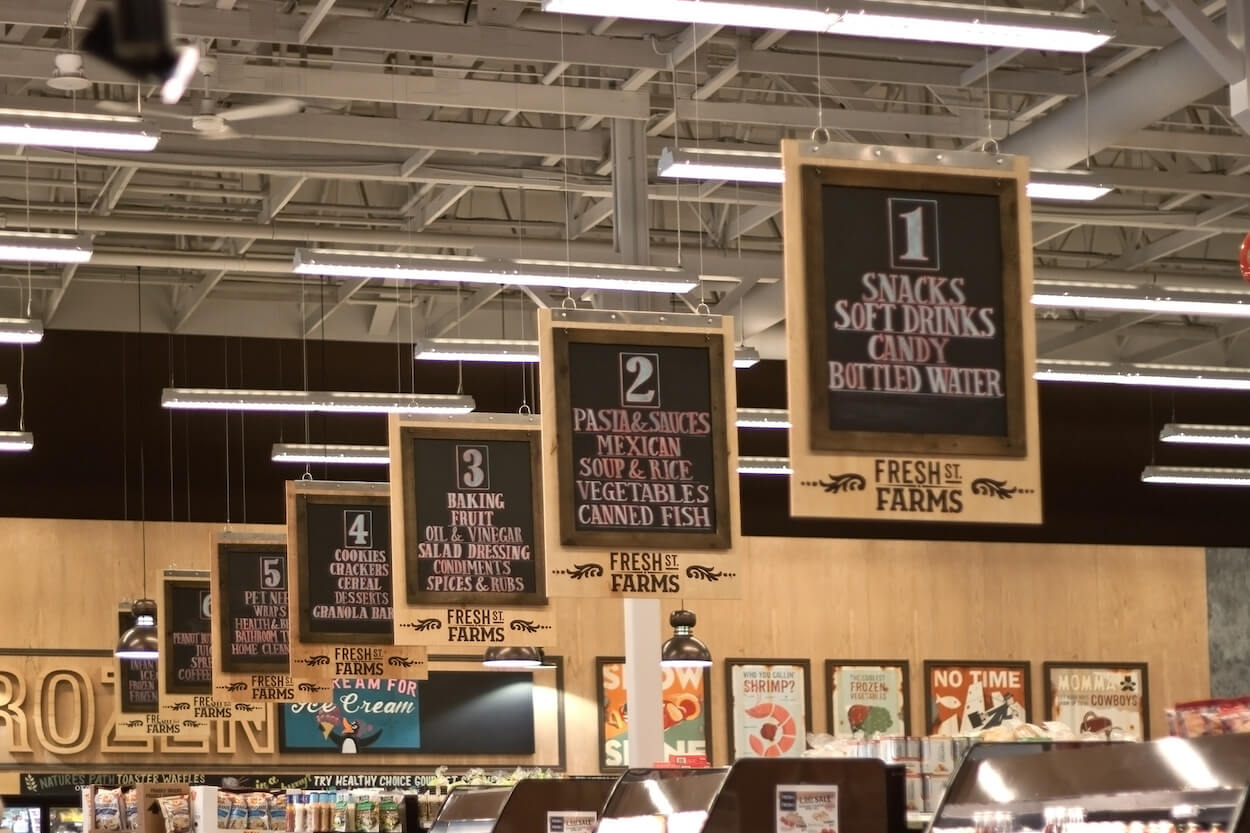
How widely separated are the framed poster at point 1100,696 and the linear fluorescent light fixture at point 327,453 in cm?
924

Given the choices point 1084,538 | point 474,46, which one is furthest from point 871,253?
point 1084,538

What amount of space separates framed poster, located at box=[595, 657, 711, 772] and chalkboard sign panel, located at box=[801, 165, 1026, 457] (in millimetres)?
14267

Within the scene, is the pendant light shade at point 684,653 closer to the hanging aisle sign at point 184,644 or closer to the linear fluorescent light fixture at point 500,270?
the hanging aisle sign at point 184,644

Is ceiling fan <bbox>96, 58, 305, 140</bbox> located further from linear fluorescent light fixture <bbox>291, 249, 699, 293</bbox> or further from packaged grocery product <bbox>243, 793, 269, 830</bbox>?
packaged grocery product <bbox>243, 793, 269, 830</bbox>

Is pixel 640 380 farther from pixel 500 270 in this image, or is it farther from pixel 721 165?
pixel 500 270

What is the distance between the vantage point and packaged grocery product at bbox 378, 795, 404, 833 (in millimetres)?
13625

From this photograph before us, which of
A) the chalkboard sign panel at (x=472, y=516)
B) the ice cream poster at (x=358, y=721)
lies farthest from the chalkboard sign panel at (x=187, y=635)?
the chalkboard sign panel at (x=472, y=516)

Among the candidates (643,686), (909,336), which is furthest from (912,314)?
(643,686)

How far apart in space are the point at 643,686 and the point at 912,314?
798 centimetres

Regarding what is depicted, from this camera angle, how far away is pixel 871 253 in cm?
759

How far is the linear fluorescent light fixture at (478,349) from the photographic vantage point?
1490 cm

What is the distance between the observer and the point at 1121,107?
13.6 metres

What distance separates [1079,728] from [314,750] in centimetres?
902

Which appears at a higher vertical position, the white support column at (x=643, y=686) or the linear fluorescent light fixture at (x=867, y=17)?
the linear fluorescent light fixture at (x=867, y=17)
